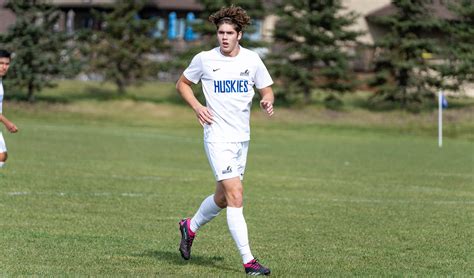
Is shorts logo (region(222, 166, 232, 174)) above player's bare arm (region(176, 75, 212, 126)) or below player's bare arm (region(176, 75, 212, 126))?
below

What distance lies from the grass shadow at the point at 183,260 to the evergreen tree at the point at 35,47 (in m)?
42.1

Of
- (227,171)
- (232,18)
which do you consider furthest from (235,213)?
(232,18)

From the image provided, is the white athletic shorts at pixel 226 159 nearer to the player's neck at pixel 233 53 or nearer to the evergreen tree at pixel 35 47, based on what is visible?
the player's neck at pixel 233 53

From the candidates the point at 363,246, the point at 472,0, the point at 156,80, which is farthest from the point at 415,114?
the point at 363,246

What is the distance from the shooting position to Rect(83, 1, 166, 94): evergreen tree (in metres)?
54.6

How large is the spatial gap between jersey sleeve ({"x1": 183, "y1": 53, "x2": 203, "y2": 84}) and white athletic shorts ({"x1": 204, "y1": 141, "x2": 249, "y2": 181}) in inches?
26.7

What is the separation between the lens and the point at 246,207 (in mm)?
15586

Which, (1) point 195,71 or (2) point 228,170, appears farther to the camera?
(1) point 195,71

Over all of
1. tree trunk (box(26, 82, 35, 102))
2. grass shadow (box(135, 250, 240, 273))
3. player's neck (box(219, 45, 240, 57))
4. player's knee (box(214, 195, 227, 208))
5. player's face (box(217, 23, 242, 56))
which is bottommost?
tree trunk (box(26, 82, 35, 102))

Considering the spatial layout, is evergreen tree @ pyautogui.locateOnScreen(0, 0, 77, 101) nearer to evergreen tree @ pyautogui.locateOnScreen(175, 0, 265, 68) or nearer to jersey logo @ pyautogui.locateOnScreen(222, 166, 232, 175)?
evergreen tree @ pyautogui.locateOnScreen(175, 0, 265, 68)

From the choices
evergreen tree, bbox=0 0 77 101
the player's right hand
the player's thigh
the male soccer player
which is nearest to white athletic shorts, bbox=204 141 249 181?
the male soccer player

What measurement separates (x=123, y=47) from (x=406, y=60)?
1492 cm

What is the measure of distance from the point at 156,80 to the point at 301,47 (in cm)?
1018

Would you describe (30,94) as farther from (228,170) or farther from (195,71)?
(228,170)
